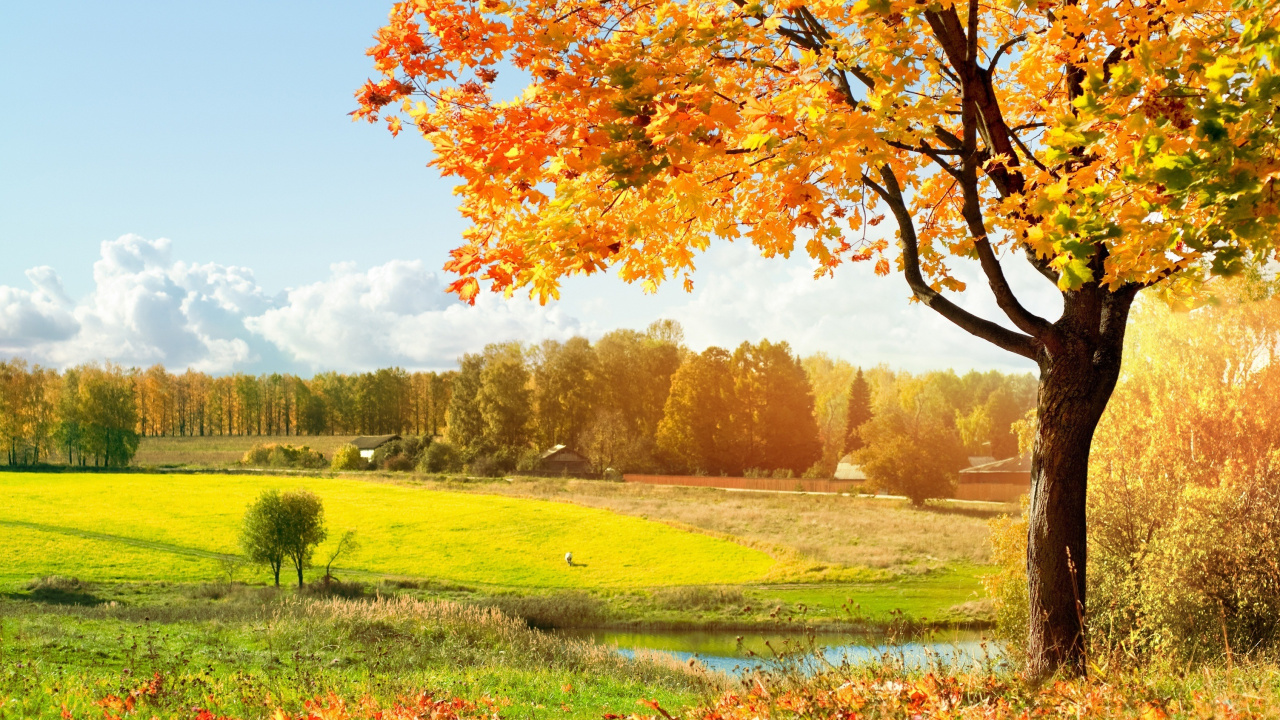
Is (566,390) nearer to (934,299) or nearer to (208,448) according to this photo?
(208,448)

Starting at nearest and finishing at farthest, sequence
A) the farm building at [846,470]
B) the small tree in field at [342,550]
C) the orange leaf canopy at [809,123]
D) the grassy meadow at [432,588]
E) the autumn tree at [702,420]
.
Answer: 1. the orange leaf canopy at [809,123]
2. the grassy meadow at [432,588]
3. the small tree in field at [342,550]
4. the autumn tree at [702,420]
5. the farm building at [846,470]

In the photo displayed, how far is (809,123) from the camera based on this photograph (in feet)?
13.5

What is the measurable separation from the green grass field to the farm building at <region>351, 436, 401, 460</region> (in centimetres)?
1691

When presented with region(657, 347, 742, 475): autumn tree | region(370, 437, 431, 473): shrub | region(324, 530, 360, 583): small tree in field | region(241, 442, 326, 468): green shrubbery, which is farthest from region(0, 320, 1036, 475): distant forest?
region(324, 530, 360, 583): small tree in field

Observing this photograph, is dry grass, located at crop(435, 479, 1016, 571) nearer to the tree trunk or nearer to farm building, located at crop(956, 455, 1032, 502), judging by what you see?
farm building, located at crop(956, 455, 1032, 502)

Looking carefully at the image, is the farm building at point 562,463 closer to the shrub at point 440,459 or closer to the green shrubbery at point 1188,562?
the shrub at point 440,459

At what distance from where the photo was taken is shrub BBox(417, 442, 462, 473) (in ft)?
177

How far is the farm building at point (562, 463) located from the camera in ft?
171

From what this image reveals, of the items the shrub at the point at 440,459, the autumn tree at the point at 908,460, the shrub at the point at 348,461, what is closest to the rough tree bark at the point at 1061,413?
the autumn tree at the point at 908,460

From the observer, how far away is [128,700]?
5973 millimetres

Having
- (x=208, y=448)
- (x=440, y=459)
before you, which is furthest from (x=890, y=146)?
(x=208, y=448)

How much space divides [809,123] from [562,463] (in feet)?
162

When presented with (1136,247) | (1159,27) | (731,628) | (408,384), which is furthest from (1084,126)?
(408,384)

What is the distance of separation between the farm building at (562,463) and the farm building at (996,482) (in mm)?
24085
